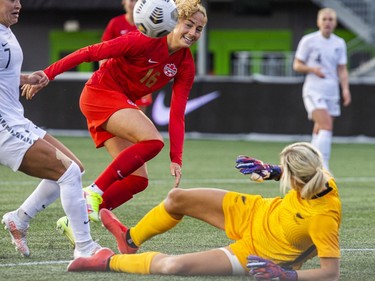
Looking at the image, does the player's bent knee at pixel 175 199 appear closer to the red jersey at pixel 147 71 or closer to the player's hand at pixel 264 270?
the player's hand at pixel 264 270

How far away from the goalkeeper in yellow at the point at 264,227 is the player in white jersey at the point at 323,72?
7.09 metres

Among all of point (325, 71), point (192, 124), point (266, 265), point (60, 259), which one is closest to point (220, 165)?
point (325, 71)

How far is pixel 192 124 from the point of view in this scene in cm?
2048

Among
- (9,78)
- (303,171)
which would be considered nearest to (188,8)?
(9,78)

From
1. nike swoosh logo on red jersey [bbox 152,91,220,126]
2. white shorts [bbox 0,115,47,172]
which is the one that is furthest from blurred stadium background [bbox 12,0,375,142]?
white shorts [bbox 0,115,47,172]

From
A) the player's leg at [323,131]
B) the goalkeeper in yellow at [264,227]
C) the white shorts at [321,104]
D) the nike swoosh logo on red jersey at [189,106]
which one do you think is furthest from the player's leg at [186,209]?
the nike swoosh logo on red jersey at [189,106]

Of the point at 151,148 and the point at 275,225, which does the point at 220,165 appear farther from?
the point at 275,225

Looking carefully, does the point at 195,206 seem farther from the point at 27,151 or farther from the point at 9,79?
the point at 9,79

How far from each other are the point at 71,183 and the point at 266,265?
4.74 ft

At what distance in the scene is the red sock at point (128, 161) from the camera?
7691 millimetres

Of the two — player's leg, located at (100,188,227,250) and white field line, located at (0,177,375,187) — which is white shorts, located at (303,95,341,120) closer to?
white field line, located at (0,177,375,187)

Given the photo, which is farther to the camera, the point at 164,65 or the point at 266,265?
the point at 164,65

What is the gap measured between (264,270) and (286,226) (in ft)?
1.35

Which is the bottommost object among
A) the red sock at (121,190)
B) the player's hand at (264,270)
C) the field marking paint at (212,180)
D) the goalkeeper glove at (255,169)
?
the field marking paint at (212,180)
